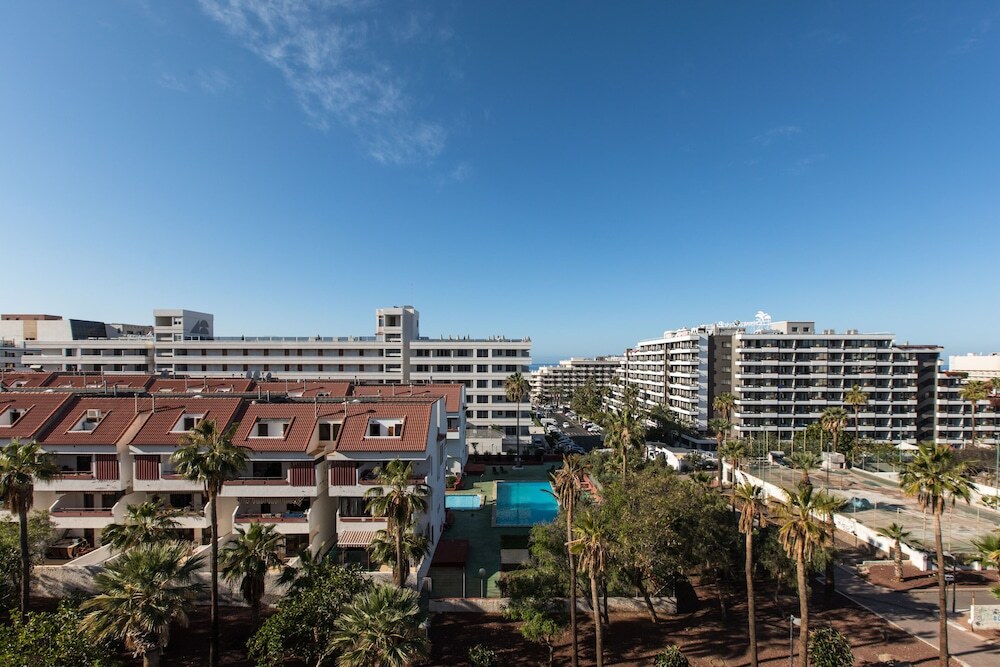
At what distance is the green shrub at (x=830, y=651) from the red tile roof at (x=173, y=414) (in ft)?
144

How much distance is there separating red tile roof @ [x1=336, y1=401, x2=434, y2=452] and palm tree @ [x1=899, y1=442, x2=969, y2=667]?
32499 millimetres

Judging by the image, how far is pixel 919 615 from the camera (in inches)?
1378

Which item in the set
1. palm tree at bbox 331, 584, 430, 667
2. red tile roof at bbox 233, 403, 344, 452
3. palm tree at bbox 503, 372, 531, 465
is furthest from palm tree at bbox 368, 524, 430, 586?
palm tree at bbox 503, 372, 531, 465

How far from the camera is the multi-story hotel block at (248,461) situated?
36.8 m

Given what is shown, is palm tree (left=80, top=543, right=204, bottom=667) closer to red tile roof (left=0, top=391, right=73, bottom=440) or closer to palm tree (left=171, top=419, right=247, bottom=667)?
palm tree (left=171, top=419, right=247, bottom=667)

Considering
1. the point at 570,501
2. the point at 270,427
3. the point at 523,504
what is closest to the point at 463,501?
the point at 523,504

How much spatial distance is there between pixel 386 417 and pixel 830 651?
108 ft

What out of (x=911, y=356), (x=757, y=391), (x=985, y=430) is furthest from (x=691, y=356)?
(x=985, y=430)

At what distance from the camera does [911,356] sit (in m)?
99.0

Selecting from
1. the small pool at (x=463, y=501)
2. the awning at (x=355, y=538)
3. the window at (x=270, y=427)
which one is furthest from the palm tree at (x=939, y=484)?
the window at (x=270, y=427)

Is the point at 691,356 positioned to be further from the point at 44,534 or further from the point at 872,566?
the point at 44,534

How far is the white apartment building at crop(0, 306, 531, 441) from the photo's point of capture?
90562 millimetres

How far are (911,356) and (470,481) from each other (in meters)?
97.0

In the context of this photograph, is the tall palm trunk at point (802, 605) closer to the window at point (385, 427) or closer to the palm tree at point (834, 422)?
the window at point (385, 427)
